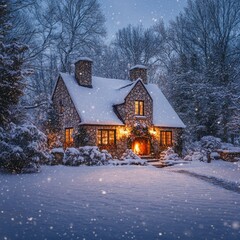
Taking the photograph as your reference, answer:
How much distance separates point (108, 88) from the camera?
98.8 feet

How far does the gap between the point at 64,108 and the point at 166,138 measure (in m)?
10.3

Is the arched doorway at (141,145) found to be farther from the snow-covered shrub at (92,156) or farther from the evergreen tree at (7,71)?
the evergreen tree at (7,71)

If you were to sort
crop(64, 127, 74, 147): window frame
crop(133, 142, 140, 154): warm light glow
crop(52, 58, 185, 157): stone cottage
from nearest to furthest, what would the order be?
crop(52, 58, 185, 157): stone cottage
crop(64, 127, 74, 147): window frame
crop(133, 142, 140, 154): warm light glow

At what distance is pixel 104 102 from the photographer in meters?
27.9

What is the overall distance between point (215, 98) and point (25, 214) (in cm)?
2964

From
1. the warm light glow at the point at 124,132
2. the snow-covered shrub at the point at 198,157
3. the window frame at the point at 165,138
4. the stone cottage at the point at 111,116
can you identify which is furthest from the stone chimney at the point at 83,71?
the snow-covered shrub at the point at 198,157

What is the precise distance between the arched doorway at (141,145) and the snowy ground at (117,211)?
51.3ft

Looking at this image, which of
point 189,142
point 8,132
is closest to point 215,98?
Answer: point 189,142

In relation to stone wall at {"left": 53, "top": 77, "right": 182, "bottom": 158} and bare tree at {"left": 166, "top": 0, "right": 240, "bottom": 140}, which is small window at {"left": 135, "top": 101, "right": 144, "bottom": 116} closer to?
stone wall at {"left": 53, "top": 77, "right": 182, "bottom": 158}

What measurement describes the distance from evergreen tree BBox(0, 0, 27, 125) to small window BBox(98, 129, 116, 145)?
12450 mm

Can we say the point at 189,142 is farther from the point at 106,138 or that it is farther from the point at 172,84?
the point at 106,138

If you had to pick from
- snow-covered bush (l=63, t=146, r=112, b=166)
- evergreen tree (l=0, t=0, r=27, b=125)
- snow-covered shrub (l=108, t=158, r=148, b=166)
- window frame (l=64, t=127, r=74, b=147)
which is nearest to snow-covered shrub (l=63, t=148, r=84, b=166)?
snow-covered bush (l=63, t=146, r=112, b=166)

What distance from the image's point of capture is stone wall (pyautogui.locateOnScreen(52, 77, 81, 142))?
26.7 meters

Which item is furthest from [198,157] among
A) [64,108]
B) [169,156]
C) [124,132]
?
[64,108]
